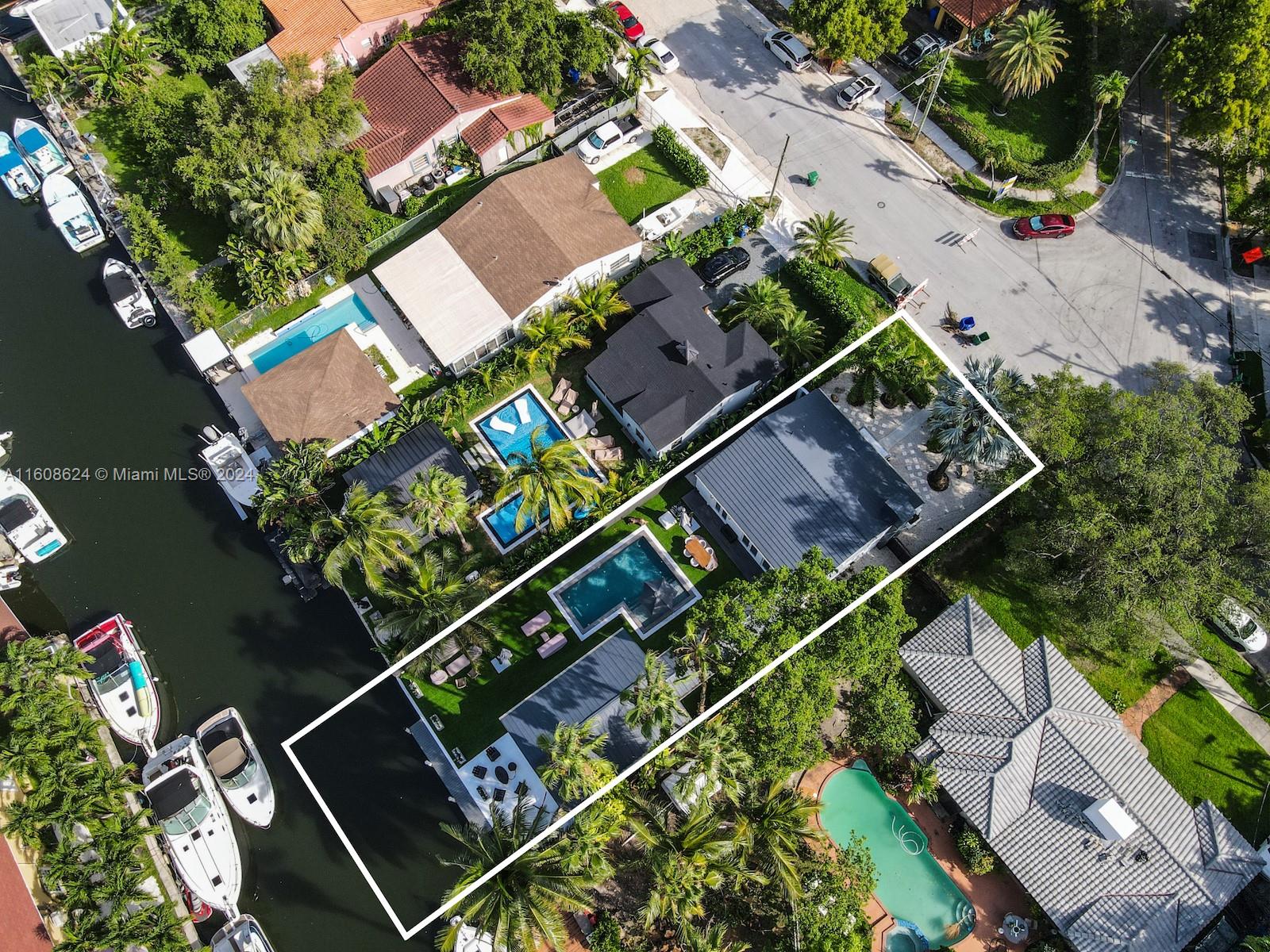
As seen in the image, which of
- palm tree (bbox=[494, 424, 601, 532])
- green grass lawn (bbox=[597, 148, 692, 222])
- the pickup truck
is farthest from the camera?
the pickup truck

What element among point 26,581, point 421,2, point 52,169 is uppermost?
point 52,169

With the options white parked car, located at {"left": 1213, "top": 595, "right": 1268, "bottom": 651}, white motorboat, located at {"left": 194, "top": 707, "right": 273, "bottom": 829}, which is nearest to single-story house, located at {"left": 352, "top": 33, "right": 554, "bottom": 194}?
white motorboat, located at {"left": 194, "top": 707, "right": 273, "bottom": 829}

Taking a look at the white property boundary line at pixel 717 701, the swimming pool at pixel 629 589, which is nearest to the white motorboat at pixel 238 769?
the white property boundary line at pixel 717 701

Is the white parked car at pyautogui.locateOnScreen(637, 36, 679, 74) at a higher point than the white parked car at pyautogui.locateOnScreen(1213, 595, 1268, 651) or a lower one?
higher

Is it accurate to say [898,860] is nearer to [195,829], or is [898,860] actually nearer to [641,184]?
[195,829]

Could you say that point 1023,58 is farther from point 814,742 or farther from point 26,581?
point 26,581

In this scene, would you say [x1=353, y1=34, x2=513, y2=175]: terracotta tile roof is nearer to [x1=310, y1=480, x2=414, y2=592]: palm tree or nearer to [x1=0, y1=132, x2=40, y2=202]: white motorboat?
[x1=0, y1=132, x2=40, y2=202]: white motorboat

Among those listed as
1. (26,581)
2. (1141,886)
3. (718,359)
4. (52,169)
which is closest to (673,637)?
(718,359)
